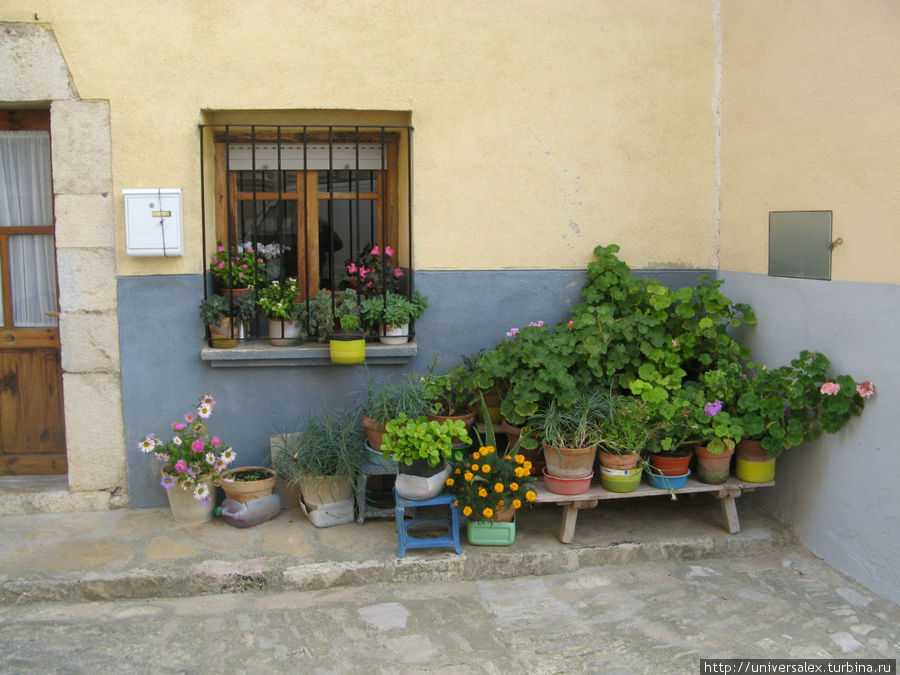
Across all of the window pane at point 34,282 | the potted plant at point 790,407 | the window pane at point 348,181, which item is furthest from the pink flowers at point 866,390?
the window pane at point 34,282

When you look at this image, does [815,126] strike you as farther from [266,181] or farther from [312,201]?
[266,181]

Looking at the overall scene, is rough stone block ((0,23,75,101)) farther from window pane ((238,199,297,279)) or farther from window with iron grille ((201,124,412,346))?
window pane ((238,199,297,279))

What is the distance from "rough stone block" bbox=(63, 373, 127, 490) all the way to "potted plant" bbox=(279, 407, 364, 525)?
1055 millimetres

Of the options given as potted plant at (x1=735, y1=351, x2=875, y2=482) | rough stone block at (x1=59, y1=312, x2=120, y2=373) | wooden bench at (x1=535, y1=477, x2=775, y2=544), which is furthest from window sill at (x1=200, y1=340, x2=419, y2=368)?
potted plant at (x1=735, y1=351, x2=875, y2=482)

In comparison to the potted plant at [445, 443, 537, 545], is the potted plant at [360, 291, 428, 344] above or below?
above

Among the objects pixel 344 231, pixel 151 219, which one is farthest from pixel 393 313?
pixel 151 219

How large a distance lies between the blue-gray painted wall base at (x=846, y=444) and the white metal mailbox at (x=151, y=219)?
347 centimetres

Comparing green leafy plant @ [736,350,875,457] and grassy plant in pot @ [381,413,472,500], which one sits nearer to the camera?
green leafy plant @ [736,350,875,457]

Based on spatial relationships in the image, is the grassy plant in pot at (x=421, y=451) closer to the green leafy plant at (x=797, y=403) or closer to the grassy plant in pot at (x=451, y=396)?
the grassy plant in pot at (x=451, y=396)

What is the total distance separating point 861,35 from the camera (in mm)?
3988

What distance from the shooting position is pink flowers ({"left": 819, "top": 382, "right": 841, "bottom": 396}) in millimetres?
4062

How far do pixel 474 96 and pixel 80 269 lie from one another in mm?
2556

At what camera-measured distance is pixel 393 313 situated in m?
4.87

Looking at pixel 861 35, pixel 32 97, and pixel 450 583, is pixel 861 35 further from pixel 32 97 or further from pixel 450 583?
pixel 32 97
